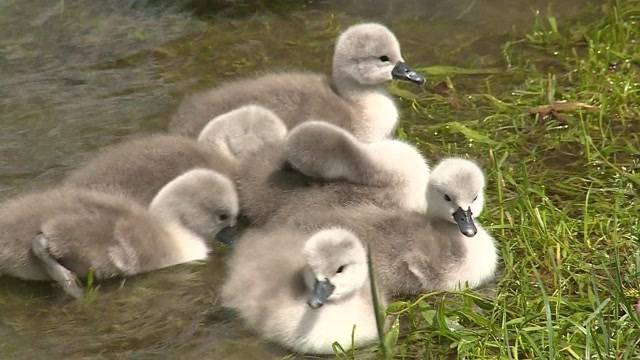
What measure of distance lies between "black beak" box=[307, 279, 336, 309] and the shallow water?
22cm

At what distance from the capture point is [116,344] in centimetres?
417

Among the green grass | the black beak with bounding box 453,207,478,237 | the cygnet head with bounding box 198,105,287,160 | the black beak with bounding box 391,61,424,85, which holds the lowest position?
the green grass

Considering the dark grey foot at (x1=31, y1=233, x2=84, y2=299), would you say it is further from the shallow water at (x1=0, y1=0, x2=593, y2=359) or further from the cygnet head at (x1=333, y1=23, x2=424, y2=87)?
the cygnet head at (x1=333, y1=23, x2=424, y2=87)

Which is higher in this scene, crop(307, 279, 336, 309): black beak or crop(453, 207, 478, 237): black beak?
crop(307, 279, 336, 309): black beak

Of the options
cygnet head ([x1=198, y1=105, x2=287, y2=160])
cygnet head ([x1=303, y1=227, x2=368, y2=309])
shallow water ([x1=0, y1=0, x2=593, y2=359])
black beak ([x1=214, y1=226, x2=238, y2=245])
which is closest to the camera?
cygnet head ([x1=303, y1=227, x2=368, y2=309])

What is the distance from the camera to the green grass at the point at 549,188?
157 inches

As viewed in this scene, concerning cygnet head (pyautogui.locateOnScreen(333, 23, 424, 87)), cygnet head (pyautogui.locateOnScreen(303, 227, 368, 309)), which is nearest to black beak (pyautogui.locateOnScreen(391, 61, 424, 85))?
cygnet head (pyautogui.locateOnScreen(333, 23, 424, 87))

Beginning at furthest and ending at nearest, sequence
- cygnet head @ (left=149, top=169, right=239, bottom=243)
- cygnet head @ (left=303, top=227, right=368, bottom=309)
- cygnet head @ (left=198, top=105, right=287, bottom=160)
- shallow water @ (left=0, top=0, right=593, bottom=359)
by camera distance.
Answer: cygnet head @ (left=198, top=105, right=287, bottom=160), cygnet head @ (left=149, top=169, right=239, bottom=243), shallow water @ (left=0, top=0, right=593, bottom=359), cygnet head @ (left=303, top=227, right=368, bottom=309)

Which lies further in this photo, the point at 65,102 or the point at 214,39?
the point at 214,39

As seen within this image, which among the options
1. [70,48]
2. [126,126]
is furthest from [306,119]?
[70,48]

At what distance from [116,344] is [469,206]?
1190 mm

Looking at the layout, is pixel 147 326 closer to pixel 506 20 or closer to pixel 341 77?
pixel 341 77

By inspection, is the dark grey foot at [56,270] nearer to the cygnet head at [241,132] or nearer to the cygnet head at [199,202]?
the cygnet head at [199,202]

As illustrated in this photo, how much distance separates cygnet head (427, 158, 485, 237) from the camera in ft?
Result: 14.3
